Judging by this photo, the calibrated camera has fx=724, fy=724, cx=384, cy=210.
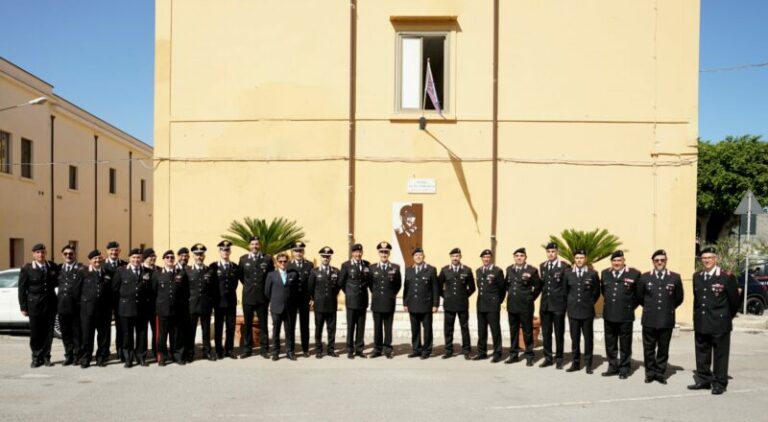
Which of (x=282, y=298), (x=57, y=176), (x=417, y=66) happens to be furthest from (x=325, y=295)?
(x=57, y=176)

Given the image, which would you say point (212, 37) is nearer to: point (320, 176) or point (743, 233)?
point (320, 176)

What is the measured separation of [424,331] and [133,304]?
448cm

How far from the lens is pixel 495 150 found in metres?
15.5

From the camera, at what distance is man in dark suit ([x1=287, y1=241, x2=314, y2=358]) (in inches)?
456

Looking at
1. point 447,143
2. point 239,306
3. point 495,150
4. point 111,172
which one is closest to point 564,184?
point 495,150

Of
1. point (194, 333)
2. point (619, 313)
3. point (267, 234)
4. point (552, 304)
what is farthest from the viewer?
point (267, 234)

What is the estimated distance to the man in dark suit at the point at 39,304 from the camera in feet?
34.7

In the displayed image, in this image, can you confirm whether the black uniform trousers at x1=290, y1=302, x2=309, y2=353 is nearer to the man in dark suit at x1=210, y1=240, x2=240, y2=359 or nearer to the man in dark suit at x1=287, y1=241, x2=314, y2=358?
the man in dark suit at x1=287, y1=241, x2=314, y2=358

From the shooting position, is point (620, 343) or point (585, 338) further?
point (585, 338)

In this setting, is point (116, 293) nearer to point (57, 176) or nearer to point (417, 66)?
point (417, 66)

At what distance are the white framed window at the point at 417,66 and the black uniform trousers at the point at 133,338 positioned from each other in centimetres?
735

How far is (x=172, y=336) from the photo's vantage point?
10.9 metres

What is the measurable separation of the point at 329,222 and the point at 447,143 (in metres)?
3.05

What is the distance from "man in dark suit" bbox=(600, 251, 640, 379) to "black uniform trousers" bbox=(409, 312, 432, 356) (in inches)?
107
